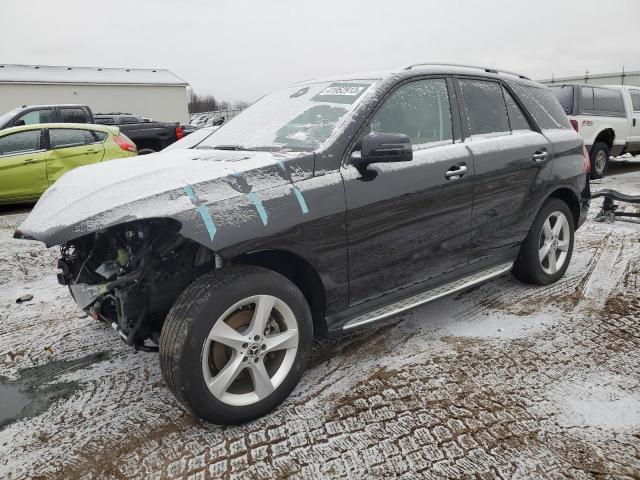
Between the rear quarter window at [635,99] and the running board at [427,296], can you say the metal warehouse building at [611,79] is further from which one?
the running board at [427,296]

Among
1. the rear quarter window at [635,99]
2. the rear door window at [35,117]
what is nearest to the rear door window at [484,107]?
the rear door window at [35,117]

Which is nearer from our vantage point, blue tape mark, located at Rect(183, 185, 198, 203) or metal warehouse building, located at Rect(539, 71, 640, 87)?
blue tape mark, located at Rect(183, 185, 198, 203)

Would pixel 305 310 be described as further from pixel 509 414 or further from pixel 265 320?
pixel 509 414

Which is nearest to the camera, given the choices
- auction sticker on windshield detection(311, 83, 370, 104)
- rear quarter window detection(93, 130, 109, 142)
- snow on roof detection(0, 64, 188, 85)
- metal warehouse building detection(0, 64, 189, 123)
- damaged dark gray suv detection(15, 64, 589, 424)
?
damaged dark gray suv detection(15, 64, 589, 424)

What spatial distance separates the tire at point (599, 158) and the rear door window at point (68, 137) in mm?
9900

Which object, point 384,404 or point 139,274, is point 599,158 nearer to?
point 384,404

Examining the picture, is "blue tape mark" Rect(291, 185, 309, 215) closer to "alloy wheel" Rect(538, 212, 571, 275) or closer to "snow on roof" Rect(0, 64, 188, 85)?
"alloy wheel" Rect(538, 212, 571, 275)

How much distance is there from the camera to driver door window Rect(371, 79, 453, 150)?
2.95m

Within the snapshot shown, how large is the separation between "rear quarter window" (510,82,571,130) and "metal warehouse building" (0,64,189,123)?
3529cm

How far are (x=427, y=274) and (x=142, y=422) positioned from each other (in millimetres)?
1880

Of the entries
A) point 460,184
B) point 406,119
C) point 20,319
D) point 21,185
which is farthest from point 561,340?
point 21,185

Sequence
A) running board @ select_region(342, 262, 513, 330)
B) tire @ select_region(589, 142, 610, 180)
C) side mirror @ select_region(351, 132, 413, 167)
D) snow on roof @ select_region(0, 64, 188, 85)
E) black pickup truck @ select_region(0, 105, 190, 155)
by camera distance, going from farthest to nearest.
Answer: snow on roof @ select_region(0, 64, 188, 85)
tire @ select_region(589, 142, 610, 180)
black pickup truck @ select_region(0, 105, 190, 155)
running board @ select_region(342, 262, 513, 330)
side mirror @ select_region(351, 132, 413, 167)

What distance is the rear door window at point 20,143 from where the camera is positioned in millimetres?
7695

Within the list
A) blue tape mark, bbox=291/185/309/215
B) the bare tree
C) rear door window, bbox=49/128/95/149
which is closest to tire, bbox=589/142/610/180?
blue tape mark, bbox=291/185/309/215
